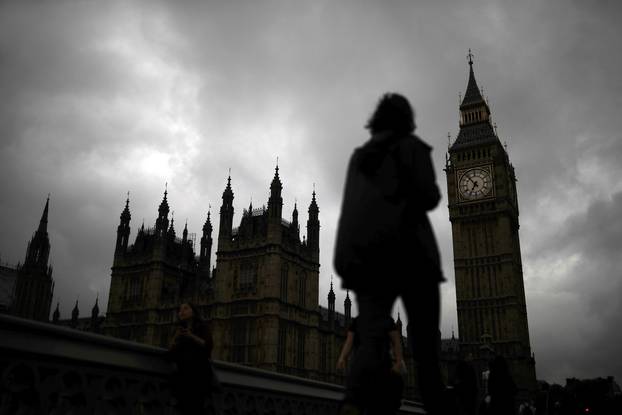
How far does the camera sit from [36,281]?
70500mm

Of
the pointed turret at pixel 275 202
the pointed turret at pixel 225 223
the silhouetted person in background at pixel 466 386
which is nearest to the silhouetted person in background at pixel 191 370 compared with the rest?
the silhouetted person in background at pixel 466 386

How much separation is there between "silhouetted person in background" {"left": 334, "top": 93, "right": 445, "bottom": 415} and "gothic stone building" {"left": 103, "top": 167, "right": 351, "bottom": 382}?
118 ft

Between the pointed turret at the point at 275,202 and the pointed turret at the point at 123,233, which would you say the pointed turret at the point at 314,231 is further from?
the pointed turret at the point at 123,233

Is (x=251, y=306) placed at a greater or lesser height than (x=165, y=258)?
lesser

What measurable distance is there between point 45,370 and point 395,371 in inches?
103

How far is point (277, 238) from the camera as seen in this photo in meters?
40.8

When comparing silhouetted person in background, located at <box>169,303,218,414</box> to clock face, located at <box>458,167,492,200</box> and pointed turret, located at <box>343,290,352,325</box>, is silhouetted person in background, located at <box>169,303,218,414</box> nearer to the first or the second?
pointed turret, located at <box>343,290,352,325</box>

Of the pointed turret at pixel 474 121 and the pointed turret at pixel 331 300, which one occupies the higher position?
the pointed turret at pixel 474 121

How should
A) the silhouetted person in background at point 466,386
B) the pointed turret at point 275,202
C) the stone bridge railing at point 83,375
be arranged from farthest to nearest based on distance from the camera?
1. the pointed turret at point 275,202
2. the silhouetted person in background at point 466,386
3. the stone bridge railing at point 83,375

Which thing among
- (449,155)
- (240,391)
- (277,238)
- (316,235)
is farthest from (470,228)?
(240,391)

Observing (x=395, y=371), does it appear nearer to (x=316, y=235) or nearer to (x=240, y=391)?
(x=240, y=391)

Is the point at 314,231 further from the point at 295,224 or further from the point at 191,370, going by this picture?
the point at 191,370

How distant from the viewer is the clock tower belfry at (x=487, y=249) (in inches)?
2098

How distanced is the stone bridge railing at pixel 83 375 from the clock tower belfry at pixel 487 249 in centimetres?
4975
